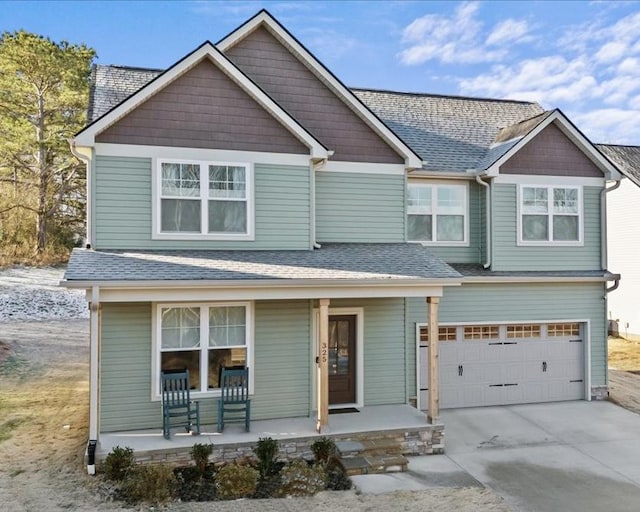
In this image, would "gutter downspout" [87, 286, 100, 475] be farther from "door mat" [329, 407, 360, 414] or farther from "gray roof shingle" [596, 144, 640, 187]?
"gray roof shingle" [596, 144, 640, 187]

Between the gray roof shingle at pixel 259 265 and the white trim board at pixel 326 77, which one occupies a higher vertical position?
the white trim board at pixel 326 77

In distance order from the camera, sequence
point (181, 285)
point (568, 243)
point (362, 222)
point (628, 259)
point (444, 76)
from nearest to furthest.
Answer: point (181, 285)
point (362, 222)
point (568, 243)
point (628, 259)
point (444, 76)

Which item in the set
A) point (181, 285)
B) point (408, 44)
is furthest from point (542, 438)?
point (408, 44)

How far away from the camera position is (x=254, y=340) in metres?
10.2

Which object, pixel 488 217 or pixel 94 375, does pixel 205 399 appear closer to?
pixel 94 375

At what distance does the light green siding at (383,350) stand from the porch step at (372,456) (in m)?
1.81

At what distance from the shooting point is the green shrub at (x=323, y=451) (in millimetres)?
8664

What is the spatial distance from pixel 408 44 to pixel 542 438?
1521 centimetres

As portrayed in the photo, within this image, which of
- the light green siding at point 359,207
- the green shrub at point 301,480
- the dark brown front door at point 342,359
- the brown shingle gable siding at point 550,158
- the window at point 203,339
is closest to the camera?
the green shrub at point 301,480

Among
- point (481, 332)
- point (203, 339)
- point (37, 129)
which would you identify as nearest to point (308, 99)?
point (203, 339)

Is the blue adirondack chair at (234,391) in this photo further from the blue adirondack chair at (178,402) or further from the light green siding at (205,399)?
the blue adirondack chair at (178,402)

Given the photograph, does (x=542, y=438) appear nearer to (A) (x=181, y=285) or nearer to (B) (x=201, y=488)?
(B) (x=201, y=488)

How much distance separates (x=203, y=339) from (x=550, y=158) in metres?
9.44

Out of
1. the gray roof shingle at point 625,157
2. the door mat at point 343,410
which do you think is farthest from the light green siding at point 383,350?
the gray roof shingle at point 625,157
